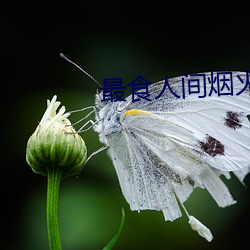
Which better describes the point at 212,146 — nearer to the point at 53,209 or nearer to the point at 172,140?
the point at 172,140

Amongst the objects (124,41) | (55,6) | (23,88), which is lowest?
(23,88)

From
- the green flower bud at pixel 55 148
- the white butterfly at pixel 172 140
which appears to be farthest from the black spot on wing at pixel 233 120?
the green flower bud at pixel 55 148

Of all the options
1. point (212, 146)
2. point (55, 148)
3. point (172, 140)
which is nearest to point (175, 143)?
point (172, 140)

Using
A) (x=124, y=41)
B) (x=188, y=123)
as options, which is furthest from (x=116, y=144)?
(x=124, y=41)

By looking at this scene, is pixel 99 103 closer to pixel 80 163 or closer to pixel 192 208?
pixel 80 163

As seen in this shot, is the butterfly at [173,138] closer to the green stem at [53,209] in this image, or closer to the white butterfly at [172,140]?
the white butterfly at [172,140]

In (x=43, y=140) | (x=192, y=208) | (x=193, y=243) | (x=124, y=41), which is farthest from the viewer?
(x=124, y=41)
